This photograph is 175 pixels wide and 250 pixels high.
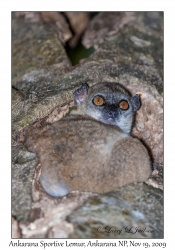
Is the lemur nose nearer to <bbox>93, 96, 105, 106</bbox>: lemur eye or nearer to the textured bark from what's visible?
<bbox>93, 96, 105, 106</bbox>: lemur eye

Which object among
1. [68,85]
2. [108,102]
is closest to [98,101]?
[108,102]

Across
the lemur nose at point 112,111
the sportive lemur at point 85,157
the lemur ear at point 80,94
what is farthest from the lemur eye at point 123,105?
the sportive lemur at point 85,157

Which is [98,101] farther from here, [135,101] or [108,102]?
[135,101]

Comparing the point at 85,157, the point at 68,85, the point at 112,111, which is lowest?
the point at 85,157

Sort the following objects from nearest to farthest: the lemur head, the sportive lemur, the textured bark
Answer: the textured bark
the sportive lemur
the lemur head

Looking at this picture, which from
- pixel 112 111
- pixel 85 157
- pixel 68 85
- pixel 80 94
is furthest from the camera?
pixel 68 85

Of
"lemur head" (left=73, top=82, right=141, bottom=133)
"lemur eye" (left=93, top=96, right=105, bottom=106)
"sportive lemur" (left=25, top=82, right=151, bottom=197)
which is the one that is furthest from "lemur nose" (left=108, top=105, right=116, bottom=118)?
"sportive lemur" (left=25, top=82, right=151, bottom=197)
